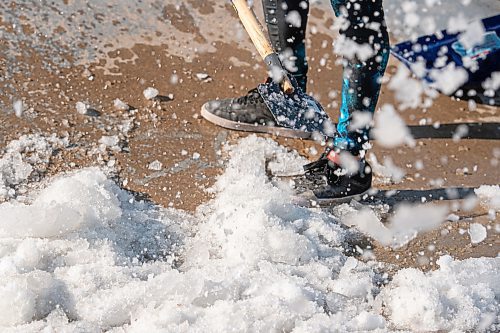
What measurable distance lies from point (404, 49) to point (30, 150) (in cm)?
174

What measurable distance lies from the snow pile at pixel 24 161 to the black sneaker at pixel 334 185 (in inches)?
34.9

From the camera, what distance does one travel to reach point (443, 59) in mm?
3424

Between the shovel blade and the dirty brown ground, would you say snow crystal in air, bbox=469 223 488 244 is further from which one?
the shovel blade

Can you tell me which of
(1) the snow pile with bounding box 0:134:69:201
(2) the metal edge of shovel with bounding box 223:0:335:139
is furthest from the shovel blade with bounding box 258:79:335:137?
(1) the snow pile with bounding box 0:134:69:201

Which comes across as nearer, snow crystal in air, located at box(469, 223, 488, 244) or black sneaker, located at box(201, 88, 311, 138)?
snow crystal in air, located at box(469, 223, 488, 244)

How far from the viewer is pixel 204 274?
2.10 metres

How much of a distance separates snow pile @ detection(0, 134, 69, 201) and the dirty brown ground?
0.04 m

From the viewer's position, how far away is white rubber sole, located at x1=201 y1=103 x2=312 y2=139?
2971 millimetres

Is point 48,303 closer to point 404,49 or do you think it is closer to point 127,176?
point 127,176

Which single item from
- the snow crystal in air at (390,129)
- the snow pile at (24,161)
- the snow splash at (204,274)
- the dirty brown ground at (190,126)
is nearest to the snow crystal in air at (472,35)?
the dirty brown ground at (190,126)

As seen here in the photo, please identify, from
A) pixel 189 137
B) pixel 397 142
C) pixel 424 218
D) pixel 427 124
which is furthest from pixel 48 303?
pixel 427 124

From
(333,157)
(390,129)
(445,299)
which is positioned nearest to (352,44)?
(333,157)

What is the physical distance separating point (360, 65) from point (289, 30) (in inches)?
16.5

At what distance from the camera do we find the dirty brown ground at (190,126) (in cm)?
262
